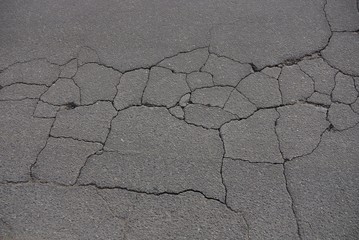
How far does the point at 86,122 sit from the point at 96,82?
0.51 metres

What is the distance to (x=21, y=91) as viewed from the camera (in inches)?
143

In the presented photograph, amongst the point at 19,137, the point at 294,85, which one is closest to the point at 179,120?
the point at 294,85

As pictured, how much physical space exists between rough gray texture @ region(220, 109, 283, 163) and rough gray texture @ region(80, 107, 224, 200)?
0.11 meters

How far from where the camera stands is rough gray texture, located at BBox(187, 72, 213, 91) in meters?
3.59

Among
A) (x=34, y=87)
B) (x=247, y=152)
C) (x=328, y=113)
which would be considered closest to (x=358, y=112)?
(x=328, y=113)

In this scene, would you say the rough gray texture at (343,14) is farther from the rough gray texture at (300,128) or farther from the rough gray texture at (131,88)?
the rough gray texture at (131,88)

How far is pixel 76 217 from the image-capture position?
2.83 m

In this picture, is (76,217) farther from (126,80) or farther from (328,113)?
(328,113)

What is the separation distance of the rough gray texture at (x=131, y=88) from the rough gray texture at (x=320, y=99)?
1.67 metres

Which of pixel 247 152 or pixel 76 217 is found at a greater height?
pixel 247 152

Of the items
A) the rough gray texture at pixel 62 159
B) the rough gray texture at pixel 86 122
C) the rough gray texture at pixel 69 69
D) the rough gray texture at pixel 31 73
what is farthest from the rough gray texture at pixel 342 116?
the rough gray texture at pixel 31 73

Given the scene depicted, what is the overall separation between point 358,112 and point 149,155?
201 centimetres

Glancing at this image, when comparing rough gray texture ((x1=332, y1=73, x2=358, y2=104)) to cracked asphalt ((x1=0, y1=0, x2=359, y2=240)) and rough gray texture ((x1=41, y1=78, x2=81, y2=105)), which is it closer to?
cracked asphalt ((x1=0, y1=0, x2=359, y2=240))

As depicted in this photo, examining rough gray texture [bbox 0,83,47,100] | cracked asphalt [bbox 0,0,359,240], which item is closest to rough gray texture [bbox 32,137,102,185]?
cracked asphalt [bbox 0,0,359,240]
